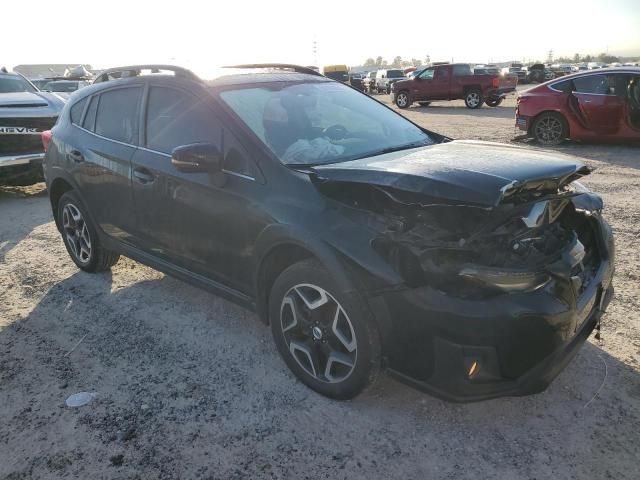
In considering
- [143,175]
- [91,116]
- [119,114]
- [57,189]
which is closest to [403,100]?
[57,189]

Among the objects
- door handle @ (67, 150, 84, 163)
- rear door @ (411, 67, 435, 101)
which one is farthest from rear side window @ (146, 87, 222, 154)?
rear door @ (411, 67, 435, 101)

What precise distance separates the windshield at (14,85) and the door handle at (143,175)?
22.7ft

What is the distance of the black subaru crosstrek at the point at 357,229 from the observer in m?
2.36

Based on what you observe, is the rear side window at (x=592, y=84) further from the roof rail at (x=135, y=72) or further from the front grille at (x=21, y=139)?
the front grille at (x=21, y=139)

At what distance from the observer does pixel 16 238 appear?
6.16 meters

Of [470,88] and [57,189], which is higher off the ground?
[470,88]

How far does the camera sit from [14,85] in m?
9.32

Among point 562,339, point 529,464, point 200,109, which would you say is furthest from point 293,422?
point 200,109

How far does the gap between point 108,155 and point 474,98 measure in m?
20.0

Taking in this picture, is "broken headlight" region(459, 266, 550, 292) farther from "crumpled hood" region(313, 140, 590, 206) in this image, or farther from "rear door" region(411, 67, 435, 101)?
"rear door" region(411, 67, 435, 101)

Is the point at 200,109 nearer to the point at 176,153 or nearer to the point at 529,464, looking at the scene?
the point at 176,153

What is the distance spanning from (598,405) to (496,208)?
1256mm

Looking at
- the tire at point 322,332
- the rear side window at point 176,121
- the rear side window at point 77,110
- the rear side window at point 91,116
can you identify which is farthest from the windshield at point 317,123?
the rear side window at point 77,110

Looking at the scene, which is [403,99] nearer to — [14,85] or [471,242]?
[14,85]
